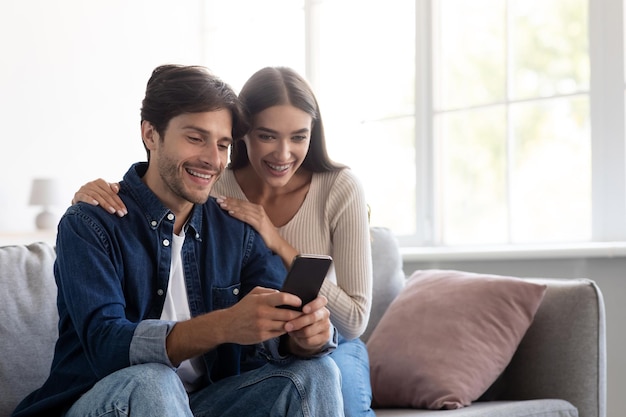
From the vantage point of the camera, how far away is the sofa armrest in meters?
2.36

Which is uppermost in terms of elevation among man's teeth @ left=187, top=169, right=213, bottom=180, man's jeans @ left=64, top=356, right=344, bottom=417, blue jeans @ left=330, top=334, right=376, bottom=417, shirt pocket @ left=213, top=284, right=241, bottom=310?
man's teeth @ left=187, top=169, right=213, bottom=180

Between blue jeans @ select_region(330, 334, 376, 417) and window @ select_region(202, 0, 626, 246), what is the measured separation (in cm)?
149

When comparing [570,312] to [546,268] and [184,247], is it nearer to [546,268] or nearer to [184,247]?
[546,268]

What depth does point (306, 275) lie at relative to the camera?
5.34ft

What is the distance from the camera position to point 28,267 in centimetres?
225

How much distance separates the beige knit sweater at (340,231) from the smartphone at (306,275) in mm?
566

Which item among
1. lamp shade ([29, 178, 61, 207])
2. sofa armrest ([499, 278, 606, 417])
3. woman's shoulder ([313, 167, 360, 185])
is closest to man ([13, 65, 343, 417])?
woman's shoulder ([313, 167, 360, 185])

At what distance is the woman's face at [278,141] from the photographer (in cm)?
221

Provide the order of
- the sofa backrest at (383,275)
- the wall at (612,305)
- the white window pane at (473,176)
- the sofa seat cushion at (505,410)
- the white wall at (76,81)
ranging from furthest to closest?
the white wall at (76,81) < the white window pane at (473,176) < the wall at (612,305) < the sofa backrest at (383,275) < the sofa seat cushion at (505,410)

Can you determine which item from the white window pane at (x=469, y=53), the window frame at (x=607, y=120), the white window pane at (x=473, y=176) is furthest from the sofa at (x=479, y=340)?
the white window pane at (x=469, y=53)

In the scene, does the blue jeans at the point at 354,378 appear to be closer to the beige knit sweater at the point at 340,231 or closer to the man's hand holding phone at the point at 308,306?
the beige knit sweater at the point at 340,231

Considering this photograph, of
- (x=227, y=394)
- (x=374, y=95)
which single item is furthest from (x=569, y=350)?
(x=374, y=95)

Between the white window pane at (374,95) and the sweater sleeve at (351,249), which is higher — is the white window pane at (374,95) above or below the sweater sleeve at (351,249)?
above

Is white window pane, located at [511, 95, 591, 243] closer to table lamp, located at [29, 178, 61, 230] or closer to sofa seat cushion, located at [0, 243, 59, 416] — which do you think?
sofa seat cushion, located at [0, 243, 59, 416]
